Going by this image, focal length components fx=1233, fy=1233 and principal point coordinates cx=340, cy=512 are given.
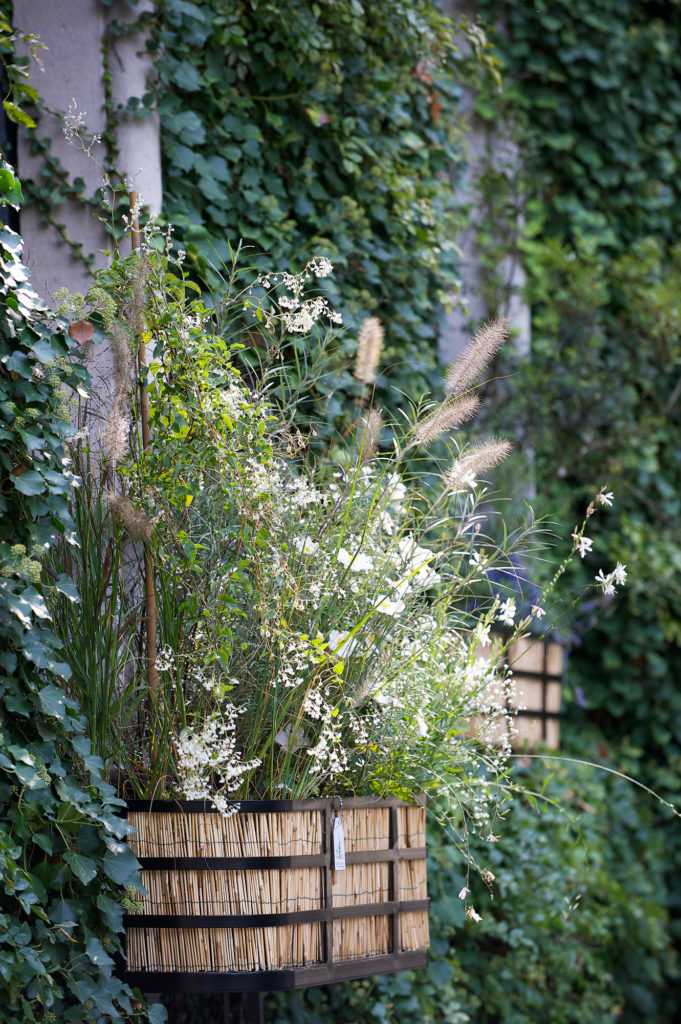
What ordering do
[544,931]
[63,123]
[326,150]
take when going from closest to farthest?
[63,123] < [326,150] < [544,931]

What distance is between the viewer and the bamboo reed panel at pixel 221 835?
182cm

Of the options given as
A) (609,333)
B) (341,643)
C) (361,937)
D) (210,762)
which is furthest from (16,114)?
(609,333)

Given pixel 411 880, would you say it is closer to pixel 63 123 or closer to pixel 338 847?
pixel 338 847

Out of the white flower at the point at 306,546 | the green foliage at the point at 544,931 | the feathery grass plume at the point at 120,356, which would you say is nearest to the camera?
the feathery grass plume at the point at 120,356

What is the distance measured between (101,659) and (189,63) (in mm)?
1452

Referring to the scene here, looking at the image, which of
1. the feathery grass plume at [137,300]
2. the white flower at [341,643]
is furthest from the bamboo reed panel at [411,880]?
the feathery grass plume at [137,300]

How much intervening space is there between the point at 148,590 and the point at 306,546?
0.86 ft

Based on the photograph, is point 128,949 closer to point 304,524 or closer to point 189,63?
point 304,524

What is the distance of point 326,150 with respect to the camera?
3.06 m

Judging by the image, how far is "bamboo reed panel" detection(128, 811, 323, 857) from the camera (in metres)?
1.82

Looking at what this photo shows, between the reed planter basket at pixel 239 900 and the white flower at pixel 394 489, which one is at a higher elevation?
the white flower at pixel 394 489

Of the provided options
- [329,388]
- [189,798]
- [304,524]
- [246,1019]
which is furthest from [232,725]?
[329,388]

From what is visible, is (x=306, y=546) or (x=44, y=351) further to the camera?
(x=306, y=546)

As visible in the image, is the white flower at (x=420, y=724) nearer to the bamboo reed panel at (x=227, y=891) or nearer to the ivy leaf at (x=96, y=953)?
the bamboo reed panel at (x=227, y=891)
